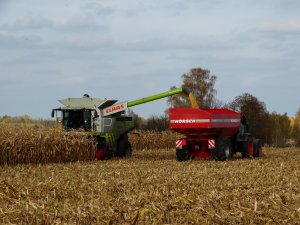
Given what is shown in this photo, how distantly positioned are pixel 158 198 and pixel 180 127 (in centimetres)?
939

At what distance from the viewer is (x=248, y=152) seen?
2067 cm

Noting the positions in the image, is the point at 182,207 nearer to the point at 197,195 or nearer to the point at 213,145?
the point at 197,195

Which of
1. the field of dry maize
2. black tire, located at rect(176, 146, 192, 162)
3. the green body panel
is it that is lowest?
the field of dry maize

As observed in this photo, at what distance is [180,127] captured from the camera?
1836 cm

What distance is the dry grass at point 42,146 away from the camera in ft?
58.1

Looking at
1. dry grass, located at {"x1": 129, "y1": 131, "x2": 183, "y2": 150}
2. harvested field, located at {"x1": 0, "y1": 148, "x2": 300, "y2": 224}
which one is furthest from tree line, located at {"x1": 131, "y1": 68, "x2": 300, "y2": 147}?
harvested field, located at {"x1": 0, "y1": 148, "x2": 300, "y2": 224}

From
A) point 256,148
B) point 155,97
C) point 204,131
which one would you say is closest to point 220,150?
point 204,131

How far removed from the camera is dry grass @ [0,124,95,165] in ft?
58.1

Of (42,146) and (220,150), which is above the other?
(42,146)

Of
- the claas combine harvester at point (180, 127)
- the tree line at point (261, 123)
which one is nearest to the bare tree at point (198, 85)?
the tree line at point (261, 123)

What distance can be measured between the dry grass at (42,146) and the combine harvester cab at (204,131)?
319cm

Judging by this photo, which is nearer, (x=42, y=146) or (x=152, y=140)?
(x=42, y=146)

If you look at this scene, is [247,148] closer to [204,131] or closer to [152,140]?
[204,131]

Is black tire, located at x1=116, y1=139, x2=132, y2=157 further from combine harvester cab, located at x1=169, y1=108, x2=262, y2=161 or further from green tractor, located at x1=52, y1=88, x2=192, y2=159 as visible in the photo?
combine harvester cab, located at x1=169, y1=108, x2=262, y2=161
